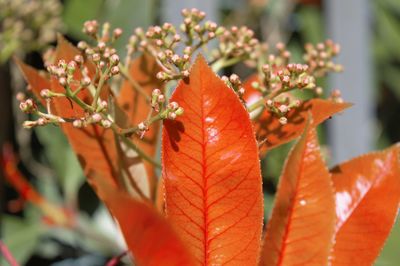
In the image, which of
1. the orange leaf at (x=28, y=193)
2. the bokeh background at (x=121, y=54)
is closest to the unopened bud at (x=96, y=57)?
the bokeh background at (x=121, y=54)

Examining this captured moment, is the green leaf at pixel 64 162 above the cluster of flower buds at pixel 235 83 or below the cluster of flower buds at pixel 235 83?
above

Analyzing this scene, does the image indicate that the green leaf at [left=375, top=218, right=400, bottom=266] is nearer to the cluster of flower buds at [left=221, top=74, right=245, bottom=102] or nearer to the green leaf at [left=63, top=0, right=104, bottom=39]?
the cluster of flower buds at [left=221, top=74, right=245, bottom=102]

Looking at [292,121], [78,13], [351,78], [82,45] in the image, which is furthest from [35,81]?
[351,78]

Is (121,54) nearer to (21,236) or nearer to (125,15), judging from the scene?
(125,15)

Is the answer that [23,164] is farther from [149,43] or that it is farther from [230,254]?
[230,254]

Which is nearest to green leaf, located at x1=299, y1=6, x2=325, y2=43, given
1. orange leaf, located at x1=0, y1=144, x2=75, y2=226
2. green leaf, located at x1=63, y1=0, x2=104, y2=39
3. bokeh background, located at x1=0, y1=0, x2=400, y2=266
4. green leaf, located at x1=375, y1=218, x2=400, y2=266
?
bokeh background, located at x1=0, y1=0, x2=400, y2=266

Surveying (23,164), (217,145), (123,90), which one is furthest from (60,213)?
(217,145)

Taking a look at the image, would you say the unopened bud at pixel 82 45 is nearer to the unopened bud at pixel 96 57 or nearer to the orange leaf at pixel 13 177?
the unopened bud at pixel 96 57
